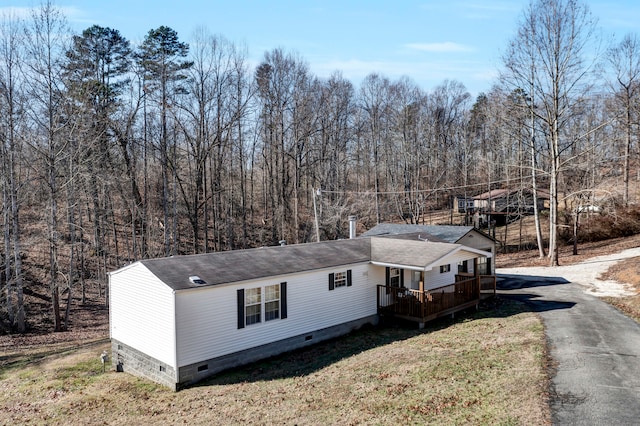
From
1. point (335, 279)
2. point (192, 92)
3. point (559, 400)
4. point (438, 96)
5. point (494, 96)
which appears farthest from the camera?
point (438, 96)

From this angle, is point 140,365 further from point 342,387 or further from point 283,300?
point 342,387

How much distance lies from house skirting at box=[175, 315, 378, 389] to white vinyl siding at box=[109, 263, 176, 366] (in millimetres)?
593

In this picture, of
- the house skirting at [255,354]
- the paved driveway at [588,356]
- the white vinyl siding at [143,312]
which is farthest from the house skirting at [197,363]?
the paved driveway at [588,356]

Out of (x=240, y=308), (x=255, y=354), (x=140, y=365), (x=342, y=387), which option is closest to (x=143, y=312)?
(x=140, y=365)

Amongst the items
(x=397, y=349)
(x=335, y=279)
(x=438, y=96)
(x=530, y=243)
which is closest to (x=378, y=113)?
(x=438, y=96)

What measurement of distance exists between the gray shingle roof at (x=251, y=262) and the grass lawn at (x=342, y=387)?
2.59m

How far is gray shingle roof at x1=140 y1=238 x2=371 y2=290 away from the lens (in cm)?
1205

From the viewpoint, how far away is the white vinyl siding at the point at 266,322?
37.2ft

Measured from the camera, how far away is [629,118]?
3659 cm

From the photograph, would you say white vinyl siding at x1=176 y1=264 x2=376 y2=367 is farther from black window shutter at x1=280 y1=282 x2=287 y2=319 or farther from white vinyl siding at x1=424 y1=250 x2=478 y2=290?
white vinyl siding at x1=424 y1=250 x2=478 y2=290

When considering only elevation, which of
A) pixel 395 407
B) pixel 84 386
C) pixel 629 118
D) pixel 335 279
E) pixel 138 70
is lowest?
pixel 84 386

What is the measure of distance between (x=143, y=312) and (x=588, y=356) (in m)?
11.6

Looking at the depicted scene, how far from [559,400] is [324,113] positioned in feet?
113

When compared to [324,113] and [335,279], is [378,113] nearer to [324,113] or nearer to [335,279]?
[324,113]
